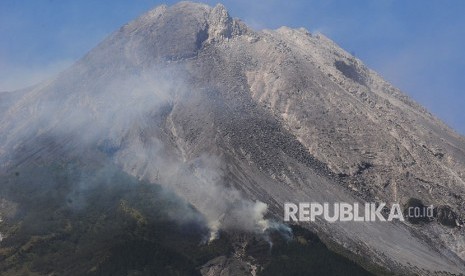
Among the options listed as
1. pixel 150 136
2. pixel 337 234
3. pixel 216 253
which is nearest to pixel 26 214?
pixel 150 136

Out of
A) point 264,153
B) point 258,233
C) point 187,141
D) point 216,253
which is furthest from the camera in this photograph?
point 187,141

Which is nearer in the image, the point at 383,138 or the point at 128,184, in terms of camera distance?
the point at 128,184

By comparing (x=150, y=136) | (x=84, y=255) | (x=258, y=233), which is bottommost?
(x=84, y=255)

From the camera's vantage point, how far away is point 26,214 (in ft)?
549

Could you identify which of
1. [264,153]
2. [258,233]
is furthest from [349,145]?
[258,233]

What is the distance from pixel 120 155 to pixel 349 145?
223 feet

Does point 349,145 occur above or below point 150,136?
above

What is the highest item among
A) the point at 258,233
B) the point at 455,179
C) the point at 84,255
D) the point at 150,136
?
the point at 455,179

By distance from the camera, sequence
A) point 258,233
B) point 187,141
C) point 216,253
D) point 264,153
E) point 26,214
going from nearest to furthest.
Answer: point 216,253
point 258,233
point 26,214
point 264,153
point 187,141

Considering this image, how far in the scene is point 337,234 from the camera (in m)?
154

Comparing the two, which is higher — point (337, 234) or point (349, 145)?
point (349, 145)

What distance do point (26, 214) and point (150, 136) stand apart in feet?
146

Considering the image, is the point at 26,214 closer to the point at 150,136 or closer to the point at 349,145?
the point at 150,136

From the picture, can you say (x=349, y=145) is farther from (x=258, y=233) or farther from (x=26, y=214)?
(x=26, y=214)
